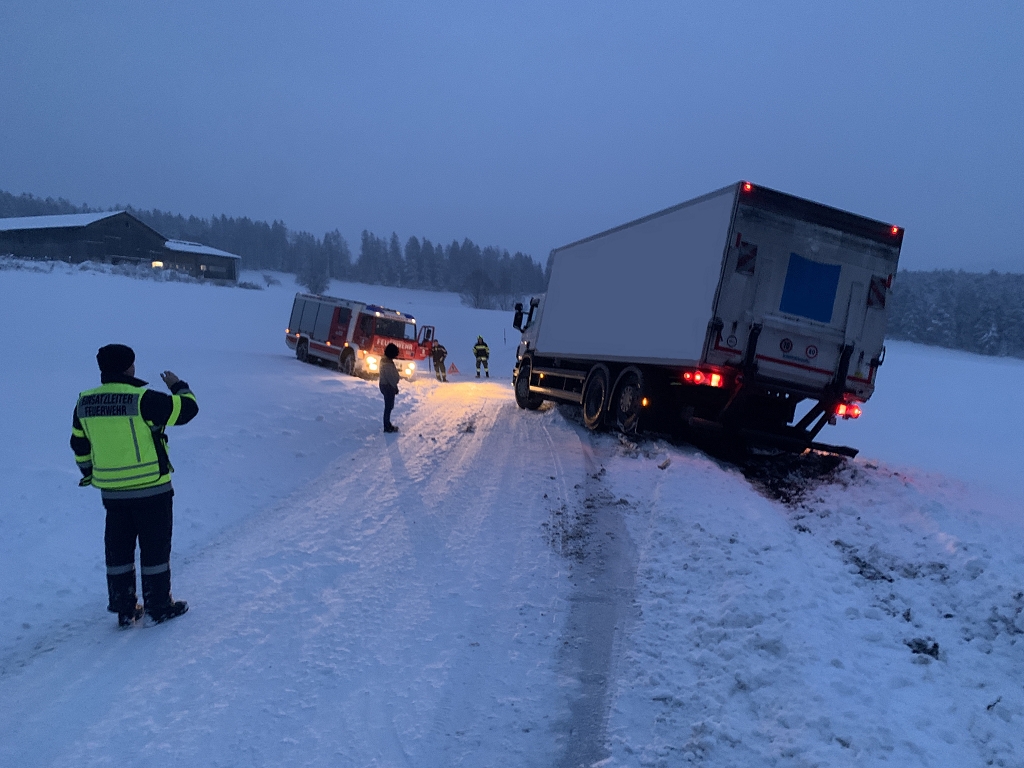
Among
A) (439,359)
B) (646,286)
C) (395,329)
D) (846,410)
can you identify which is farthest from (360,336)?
(846,410)

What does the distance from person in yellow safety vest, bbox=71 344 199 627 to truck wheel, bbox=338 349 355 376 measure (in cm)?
1941

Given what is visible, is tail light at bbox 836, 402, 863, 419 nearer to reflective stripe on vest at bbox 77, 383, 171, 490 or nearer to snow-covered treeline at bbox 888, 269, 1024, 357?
reflective stripe on vest at bbox 77, 383, 171, 490

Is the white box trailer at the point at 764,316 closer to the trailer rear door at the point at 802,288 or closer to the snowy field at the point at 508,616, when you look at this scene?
the trailer rear door at the point at 802,288

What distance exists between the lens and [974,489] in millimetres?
8180

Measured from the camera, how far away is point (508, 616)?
4.12m

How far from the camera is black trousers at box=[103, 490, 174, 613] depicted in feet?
12.3

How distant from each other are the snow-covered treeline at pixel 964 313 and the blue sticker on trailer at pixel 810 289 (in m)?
45.5

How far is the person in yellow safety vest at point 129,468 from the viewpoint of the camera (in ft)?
12.0

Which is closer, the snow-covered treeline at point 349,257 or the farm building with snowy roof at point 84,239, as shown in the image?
the farm building with snowy roof at point 84,239

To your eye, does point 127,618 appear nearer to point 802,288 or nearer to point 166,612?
point 166,612

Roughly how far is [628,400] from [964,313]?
183 ft

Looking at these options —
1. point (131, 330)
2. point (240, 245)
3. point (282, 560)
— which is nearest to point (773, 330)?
point (282, 560)

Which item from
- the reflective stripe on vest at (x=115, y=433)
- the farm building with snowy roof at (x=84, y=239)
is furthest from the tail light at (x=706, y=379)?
the farm building with snowy roof at (x=84, y=239)

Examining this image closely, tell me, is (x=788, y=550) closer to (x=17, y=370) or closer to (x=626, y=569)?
(x=626, y=569)
